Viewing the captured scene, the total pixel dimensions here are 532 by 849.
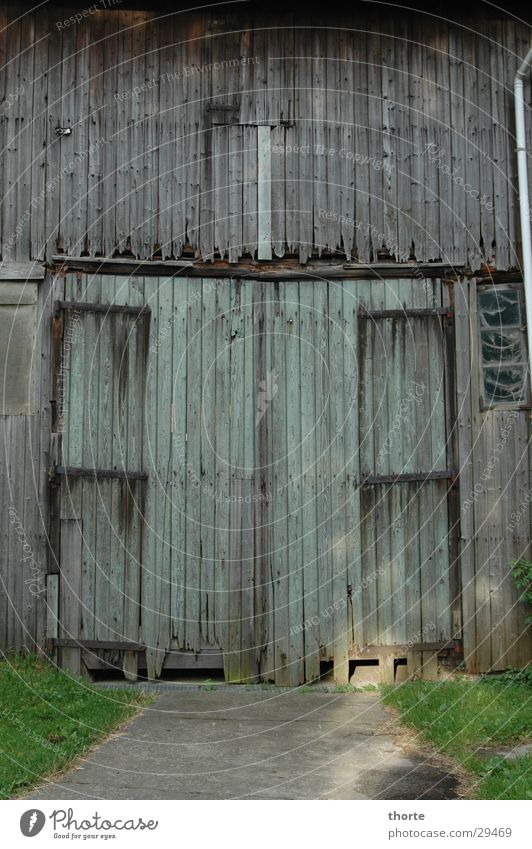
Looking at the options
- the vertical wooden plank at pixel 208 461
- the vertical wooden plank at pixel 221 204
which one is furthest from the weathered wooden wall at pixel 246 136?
the vertical wooden plank at pixel 208 461

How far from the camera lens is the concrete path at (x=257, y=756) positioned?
5.59 m

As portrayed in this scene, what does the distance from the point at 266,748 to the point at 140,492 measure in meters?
2.97

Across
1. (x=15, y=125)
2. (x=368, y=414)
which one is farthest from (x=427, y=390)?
(x=15, y=125)

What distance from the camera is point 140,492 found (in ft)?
28.8

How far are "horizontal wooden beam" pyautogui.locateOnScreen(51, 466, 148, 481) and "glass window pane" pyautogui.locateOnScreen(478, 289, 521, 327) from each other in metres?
3.62

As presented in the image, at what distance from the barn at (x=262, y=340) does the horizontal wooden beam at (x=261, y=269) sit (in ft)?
0.07

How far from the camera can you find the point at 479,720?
695cm

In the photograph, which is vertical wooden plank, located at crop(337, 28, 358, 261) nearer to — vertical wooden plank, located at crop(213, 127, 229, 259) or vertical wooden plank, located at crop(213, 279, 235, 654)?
vertical wooden plank, located at crop(213, 127, 229, 259)

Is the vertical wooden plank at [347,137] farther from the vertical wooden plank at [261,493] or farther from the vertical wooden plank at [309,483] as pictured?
the vertical wooden plank at [261,493]

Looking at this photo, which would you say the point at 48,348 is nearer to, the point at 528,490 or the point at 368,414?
the point at 368,414

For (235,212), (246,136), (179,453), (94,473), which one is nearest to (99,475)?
(94,473)

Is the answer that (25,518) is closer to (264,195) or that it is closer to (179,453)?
(179,453)

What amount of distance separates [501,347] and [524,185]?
1.55 meters

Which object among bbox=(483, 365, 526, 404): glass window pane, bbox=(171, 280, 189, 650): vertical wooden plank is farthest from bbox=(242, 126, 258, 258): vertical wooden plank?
bbox=(483, 365, 526, 404): glass window pane
